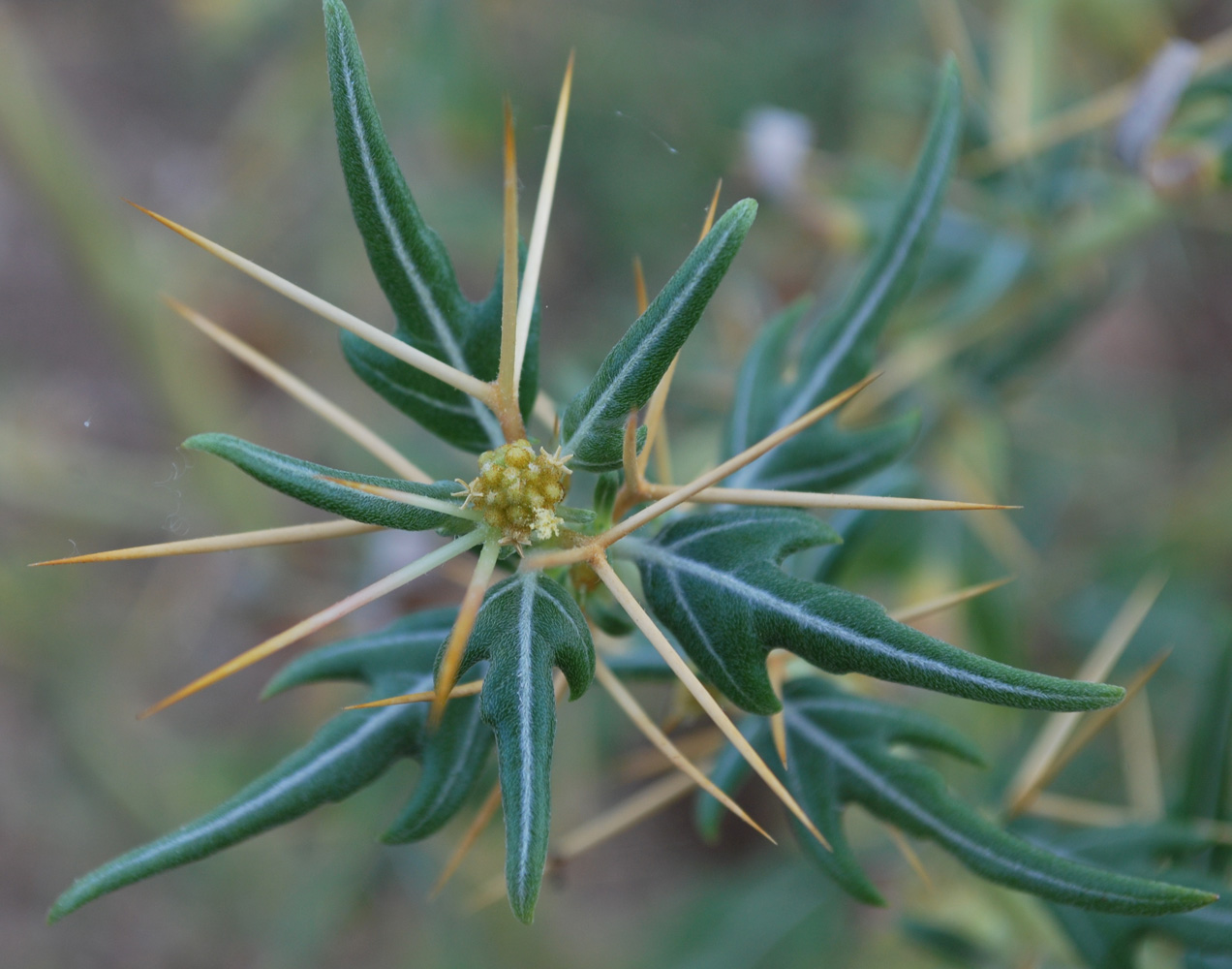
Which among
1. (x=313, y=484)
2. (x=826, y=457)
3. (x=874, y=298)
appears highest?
(x=874, y=298)

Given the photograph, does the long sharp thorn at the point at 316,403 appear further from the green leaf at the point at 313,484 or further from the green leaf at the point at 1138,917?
the green leaf at the point at 1138,917

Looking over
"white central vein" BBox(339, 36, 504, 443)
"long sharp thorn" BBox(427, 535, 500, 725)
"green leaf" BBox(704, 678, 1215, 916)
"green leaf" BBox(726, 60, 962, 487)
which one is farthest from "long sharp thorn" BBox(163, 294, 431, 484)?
"green leaf" BBox(704, 678, 1215, 916)

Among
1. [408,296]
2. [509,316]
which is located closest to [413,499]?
[509,316]

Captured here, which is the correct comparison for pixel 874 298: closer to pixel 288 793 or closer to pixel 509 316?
pixel 509 316

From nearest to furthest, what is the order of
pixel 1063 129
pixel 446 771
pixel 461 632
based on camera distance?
pixel 461 632, pixel 446 771, pixel 1063 129

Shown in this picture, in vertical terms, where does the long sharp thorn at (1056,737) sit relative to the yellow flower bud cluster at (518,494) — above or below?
below

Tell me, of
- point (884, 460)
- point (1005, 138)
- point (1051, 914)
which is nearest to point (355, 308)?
point (1005, 138)

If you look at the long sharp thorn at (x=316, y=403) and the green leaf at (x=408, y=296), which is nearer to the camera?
the green leaf at (x=408, y=296)

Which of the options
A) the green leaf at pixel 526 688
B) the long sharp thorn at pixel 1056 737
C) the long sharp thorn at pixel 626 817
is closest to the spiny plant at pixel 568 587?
the green leaf at pixel 526 688

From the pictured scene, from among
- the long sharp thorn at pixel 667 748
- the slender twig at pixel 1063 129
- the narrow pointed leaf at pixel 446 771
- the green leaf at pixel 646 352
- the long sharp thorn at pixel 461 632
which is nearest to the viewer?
the long sharp thorn at pixel 461 632
